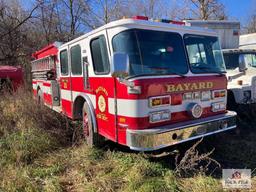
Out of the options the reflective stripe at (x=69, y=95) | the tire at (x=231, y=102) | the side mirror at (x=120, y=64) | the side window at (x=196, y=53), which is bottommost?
the tire at (x=231, y=102)

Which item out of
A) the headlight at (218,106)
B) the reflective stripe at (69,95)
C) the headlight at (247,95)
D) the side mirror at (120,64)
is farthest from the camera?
the headlight at (247,95)

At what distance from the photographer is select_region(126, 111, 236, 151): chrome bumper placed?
410 cm

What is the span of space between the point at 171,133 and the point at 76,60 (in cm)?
291

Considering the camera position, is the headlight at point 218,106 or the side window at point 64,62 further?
the side window at point 64,62

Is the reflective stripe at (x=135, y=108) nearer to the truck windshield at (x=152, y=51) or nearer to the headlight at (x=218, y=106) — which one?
the truck windshield at (x=152, y=51)

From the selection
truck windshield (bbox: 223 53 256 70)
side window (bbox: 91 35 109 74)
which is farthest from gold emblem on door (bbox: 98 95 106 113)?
truck windshield (bbox: 223 53 256 70)

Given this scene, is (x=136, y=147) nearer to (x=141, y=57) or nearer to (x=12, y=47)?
(x=141, y=57)

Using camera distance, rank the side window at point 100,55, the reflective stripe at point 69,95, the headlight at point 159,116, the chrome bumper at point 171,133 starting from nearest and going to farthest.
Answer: the chrome bumper at point 171,133 → the headlight at point 159,116 → the side window at point 100,55 → the reflective stripe at point 69,95

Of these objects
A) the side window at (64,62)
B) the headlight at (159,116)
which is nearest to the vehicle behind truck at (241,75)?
the headlight at (159,116)

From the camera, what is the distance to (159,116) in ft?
14.3

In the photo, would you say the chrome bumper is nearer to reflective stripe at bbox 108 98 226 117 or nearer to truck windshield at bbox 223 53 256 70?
reflective stripe at bbox 108 98 226 117

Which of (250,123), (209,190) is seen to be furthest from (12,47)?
(209,190)

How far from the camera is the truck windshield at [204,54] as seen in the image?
499cm
